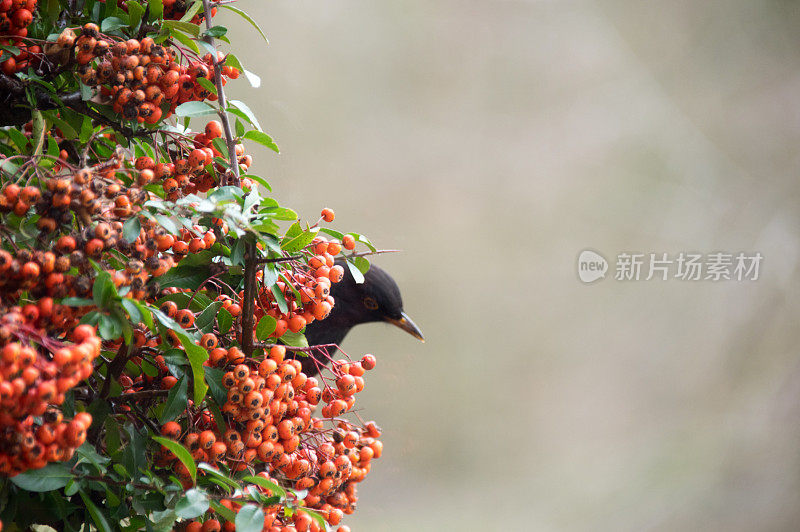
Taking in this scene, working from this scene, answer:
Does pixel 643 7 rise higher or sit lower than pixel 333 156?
higher

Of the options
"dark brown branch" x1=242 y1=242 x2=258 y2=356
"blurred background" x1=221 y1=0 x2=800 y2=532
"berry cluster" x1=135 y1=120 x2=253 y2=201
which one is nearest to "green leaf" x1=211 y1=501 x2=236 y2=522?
"dark brown branch" x1=242 y1=242 x2=258 y2=356

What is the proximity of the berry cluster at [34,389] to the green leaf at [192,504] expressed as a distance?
0.25 ft

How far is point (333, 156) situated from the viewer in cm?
170

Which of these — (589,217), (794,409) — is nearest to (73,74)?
(589,217)

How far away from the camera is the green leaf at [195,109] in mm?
500

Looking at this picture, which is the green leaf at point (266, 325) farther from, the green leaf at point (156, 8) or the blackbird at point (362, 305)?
the blackbird at point (362, 305)

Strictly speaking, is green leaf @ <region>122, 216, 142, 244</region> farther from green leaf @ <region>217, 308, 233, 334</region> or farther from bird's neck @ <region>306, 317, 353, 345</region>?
bird's neck @ <region>306, 317, 353, 345</region>

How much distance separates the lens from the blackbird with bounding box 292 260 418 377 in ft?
3.63

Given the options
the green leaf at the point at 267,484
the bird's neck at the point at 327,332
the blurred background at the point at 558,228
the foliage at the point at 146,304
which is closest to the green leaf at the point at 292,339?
the foliage at the point at 146,304

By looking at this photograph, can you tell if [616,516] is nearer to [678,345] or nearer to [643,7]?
[678,345]

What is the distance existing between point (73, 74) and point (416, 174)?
1.30 m

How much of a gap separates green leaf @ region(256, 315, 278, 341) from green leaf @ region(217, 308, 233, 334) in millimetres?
25

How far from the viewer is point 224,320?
0.51 meters

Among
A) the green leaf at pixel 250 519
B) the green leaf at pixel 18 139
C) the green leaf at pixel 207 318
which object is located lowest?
the green leaf at pixel 250 519
